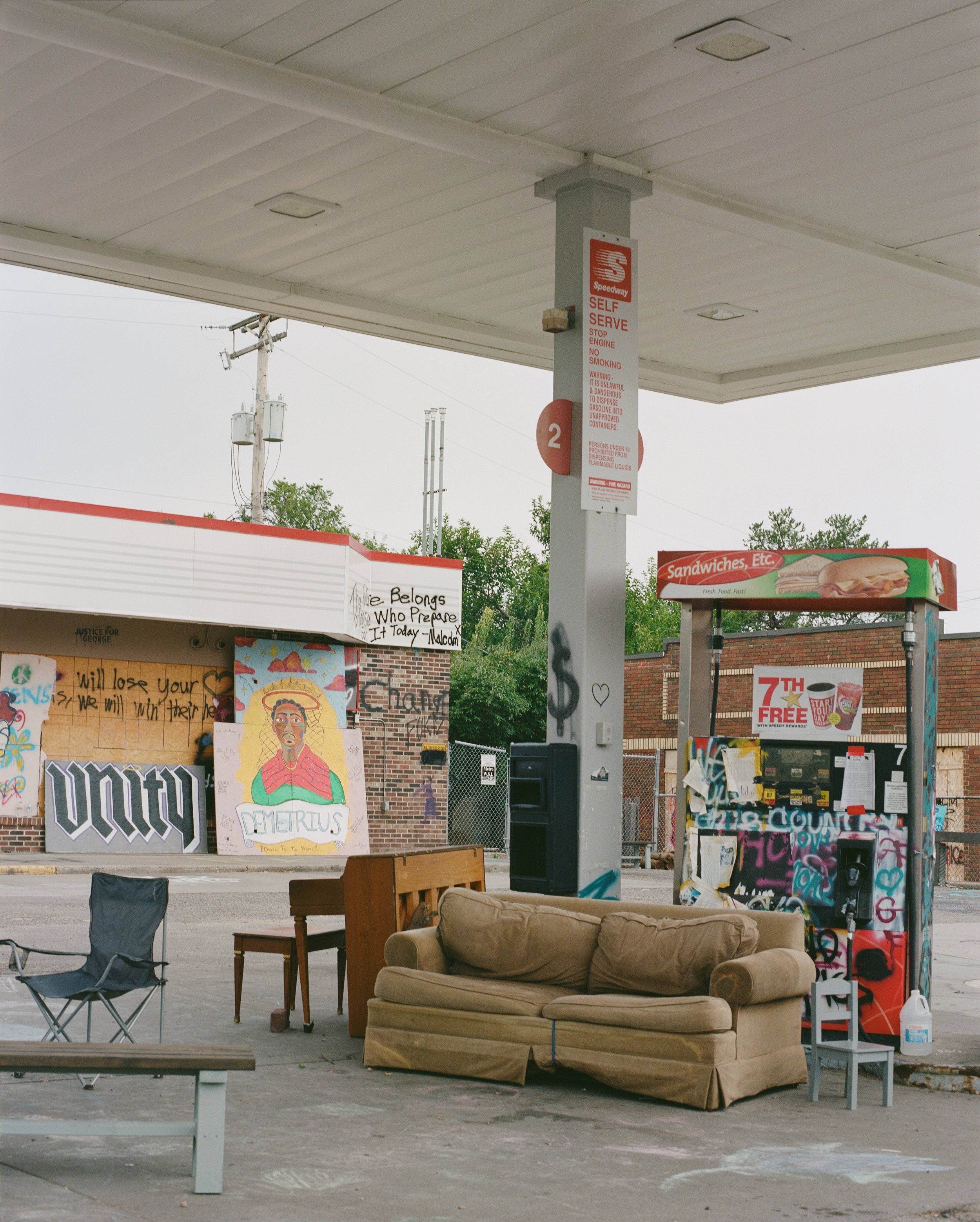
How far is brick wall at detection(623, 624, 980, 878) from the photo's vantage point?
2666cm

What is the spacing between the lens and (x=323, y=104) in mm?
8070

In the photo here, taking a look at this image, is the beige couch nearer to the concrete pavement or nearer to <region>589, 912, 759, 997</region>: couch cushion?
<region>589, 912, 759, 997</region>: couch cushion

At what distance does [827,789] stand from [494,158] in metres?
4.26

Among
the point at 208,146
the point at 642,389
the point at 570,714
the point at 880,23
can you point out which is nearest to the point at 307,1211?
the point at 570,714

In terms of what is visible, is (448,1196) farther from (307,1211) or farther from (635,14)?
(635,14)

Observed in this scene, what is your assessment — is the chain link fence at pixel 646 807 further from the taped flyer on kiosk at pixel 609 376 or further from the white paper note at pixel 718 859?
the white paper note at pixel 718 859

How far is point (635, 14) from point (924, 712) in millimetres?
4034

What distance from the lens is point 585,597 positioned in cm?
884

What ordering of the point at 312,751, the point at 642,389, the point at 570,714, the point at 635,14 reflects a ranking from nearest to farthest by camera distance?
1. the point at 635,14
2. the point at 570,714
3. the point at 642,389
4. the point at 312,751

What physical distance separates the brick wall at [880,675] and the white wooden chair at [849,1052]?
62.9 ft

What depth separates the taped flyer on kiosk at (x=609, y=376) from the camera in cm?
893

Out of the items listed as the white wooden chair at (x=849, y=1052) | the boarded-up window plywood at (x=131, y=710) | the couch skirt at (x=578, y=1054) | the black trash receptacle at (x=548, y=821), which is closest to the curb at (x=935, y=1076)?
the white wooden chair at (x=849, y=1052)

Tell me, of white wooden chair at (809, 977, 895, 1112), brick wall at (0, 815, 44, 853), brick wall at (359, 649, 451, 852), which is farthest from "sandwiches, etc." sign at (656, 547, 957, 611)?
brick wall at (359, 649, 451, 852)

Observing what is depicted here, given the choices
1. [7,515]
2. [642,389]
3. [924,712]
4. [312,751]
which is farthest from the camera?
[312,751]
